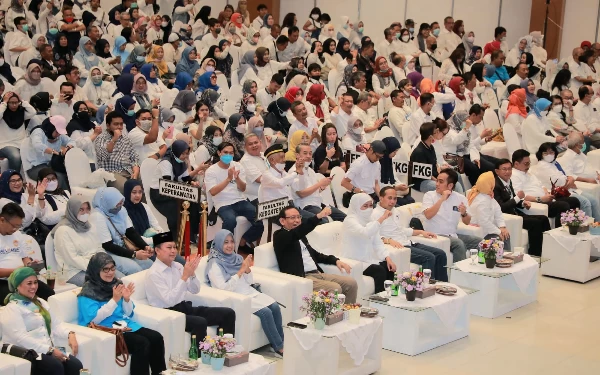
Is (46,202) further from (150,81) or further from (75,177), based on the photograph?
(150,81)

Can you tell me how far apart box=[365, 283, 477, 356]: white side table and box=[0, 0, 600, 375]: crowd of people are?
0.51 meters

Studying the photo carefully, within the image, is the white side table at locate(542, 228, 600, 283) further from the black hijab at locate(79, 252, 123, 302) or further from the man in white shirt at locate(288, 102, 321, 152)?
the black hijab at locate(79, 252, 123, 302)

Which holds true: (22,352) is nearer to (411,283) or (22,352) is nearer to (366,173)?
(411,283)

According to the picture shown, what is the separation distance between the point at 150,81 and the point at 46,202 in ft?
15.0

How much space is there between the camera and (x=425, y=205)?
994 cm

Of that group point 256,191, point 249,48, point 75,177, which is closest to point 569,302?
point 256,191

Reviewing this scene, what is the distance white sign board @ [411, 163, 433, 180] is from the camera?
35.6 feet

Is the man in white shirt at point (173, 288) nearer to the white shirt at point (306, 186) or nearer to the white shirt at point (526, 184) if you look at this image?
the white shirt at point (306, 186)

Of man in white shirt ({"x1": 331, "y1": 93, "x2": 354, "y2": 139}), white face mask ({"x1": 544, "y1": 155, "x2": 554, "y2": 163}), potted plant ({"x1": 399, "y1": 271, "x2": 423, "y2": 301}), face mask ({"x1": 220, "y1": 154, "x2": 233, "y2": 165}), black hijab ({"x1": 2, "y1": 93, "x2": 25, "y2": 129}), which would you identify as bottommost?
potted plant ({"x1": 399, "y1": 271, "x2": 423, "y2": 301})

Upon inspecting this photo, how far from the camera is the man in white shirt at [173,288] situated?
23.6 feet

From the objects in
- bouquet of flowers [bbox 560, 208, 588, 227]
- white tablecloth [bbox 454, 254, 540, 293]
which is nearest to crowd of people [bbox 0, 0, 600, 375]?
white tablecloth [bbox 454, 254, 540, 293]

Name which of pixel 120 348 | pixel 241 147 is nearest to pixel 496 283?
pixel 241 147

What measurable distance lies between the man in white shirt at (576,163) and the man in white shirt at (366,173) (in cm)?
318

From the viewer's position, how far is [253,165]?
992 centimetres
